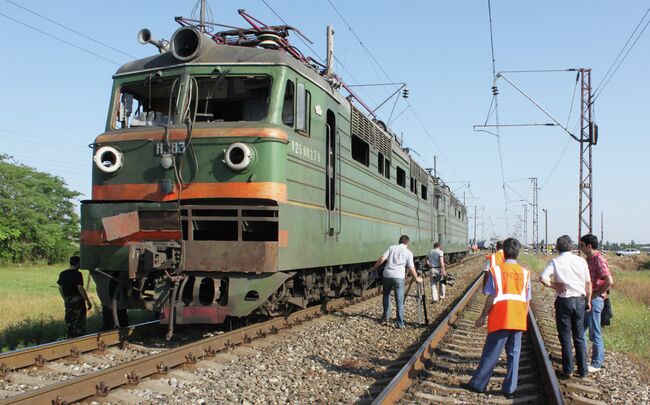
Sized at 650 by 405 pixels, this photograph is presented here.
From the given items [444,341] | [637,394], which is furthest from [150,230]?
[637,394]

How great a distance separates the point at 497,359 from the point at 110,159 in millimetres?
5411

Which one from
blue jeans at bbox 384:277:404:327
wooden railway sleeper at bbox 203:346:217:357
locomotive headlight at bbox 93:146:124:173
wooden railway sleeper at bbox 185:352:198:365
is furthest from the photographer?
blue jeans at bbox 384:277:404:327

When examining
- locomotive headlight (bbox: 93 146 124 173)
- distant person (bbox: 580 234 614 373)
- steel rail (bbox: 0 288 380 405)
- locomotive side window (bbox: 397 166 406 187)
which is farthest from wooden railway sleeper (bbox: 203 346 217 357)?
locomotive side window (bbox: 397 166 406 187)

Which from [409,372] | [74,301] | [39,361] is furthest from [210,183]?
[409,372]

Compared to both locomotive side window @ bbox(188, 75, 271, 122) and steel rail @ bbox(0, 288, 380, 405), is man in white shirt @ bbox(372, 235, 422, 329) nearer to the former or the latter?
steel rail @ bbox(0, 288, 380, 405)

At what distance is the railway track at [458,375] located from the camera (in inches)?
216

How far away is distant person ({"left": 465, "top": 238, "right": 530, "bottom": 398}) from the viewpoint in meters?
5.74

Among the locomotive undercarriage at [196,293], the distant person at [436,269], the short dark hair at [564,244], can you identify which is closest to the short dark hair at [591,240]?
the short dark hair at [564,244]

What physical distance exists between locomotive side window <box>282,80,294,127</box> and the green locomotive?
0.01 metres

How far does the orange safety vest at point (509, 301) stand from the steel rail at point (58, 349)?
457cm

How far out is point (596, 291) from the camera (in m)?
7.19

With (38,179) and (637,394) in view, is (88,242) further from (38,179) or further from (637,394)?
(38,179)

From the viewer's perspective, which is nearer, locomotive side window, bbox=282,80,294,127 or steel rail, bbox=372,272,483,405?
steel rail, bbox=372,272,483,405

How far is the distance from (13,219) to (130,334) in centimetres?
3865
